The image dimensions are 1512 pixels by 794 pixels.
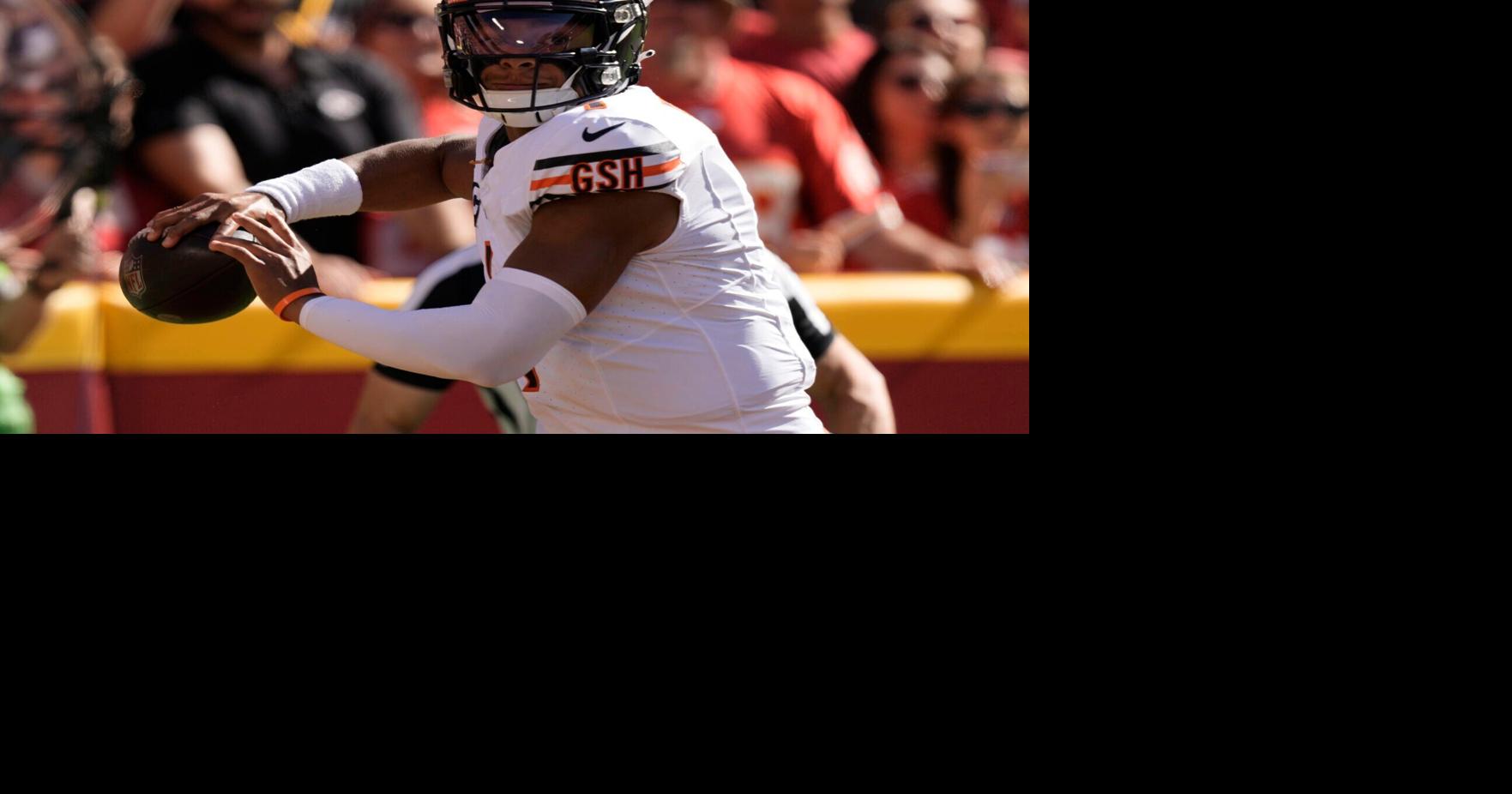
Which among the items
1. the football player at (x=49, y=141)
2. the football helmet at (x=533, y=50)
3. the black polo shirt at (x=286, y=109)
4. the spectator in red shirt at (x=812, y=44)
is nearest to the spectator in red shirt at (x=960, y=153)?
the spectator in red shirt at (x=812, y=44)

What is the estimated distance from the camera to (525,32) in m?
2.73

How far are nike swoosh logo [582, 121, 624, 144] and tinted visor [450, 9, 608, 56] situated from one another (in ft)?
0.56

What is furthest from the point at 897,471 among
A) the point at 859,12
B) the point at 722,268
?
the point at 859,12

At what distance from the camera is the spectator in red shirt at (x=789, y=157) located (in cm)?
523

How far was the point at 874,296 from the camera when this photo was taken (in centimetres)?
Answer: 493

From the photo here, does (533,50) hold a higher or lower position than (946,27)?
higher

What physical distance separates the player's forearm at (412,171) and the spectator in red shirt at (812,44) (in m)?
2.68

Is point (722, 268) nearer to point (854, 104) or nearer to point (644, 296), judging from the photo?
point (644, 296)

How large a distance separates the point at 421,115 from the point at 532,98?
2.68 metres

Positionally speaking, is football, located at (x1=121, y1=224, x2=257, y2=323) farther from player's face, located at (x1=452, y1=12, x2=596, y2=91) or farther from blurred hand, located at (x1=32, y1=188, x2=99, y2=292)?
blurred hand, located at (x1=32, y1=188, x2=99, y2=292)

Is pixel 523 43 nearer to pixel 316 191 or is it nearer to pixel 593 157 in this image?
pixel 593 157

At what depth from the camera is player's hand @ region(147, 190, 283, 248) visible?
2793 mm

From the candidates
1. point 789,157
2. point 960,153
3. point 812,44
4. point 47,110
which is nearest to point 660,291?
point 47,110

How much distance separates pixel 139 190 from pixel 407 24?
3.60 feet
